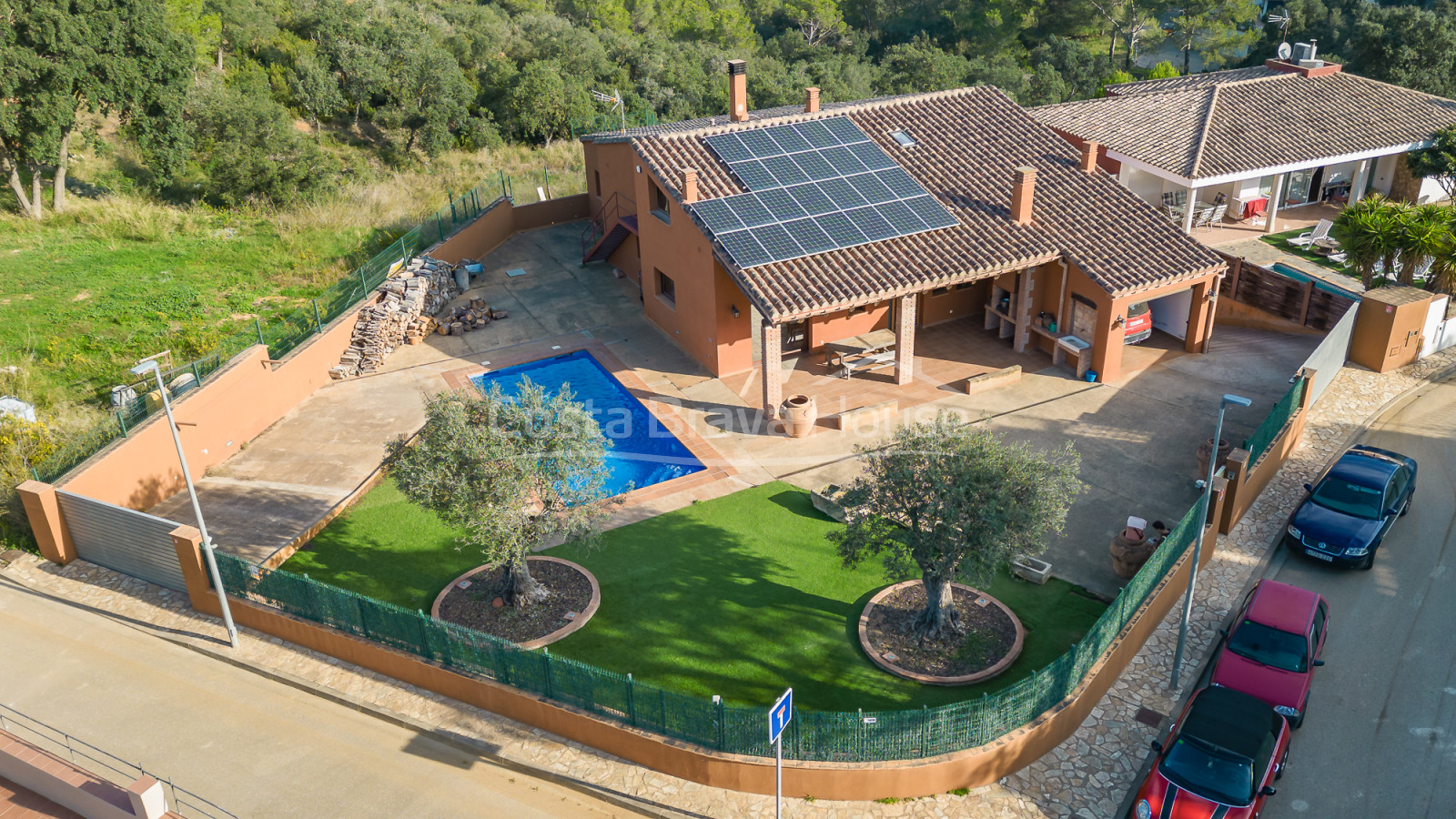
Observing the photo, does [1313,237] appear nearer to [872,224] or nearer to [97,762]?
[872,224]

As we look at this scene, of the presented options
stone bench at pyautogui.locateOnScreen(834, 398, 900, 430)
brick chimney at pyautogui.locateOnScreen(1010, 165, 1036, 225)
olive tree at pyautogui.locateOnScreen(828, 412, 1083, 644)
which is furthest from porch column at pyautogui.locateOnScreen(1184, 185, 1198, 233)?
olive tree at pyautogui.locateOnScreen(828, 412, 1083, 644)

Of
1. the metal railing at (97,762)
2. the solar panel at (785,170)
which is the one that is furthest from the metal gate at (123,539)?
the solar panel at (785,170)

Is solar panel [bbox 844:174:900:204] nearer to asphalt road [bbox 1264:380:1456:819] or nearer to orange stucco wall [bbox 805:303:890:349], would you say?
orange stucco wall [bbox 805:303:890:349]

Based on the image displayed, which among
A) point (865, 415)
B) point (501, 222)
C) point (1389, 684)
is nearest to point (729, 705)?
point (865, 415)

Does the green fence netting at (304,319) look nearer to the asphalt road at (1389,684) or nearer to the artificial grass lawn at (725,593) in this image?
the artificial grass lawn at (725,593)

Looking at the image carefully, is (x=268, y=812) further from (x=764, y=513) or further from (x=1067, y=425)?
(x=1067, y=425)
